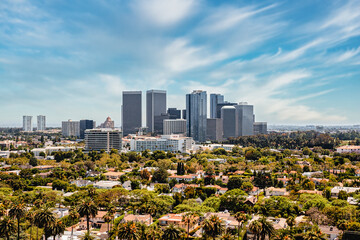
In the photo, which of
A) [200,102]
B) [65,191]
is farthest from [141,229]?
[200,102]

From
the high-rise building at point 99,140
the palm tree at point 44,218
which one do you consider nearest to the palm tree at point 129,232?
the palm tree at point 44,218

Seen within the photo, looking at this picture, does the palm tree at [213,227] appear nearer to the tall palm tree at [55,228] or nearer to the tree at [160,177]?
the tall palm tree at [55,228]

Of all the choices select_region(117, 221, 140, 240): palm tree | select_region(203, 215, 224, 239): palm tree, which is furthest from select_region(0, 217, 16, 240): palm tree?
select_region(203, 215, 224, 239): palm tree

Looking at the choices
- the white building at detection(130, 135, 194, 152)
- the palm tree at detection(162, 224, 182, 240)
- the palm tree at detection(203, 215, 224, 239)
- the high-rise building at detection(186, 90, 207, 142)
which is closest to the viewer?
the palm tree at detection(162, 224, 182, 240)

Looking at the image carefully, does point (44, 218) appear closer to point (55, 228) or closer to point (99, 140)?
point (55, 228)

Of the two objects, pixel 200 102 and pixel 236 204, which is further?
pixel 200 102

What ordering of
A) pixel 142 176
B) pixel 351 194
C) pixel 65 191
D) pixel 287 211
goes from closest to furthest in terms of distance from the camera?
pixel 287 211
pixel 351 194
pixel 65 191
pixel 142 176

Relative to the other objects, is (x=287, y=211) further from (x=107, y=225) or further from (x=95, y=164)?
(x=95, y=164)

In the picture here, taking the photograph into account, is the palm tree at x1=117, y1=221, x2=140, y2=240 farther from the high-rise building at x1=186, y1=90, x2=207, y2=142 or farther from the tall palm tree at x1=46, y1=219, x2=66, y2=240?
the high-rise building at x1=186, y1=90, x2=207, y2=142
